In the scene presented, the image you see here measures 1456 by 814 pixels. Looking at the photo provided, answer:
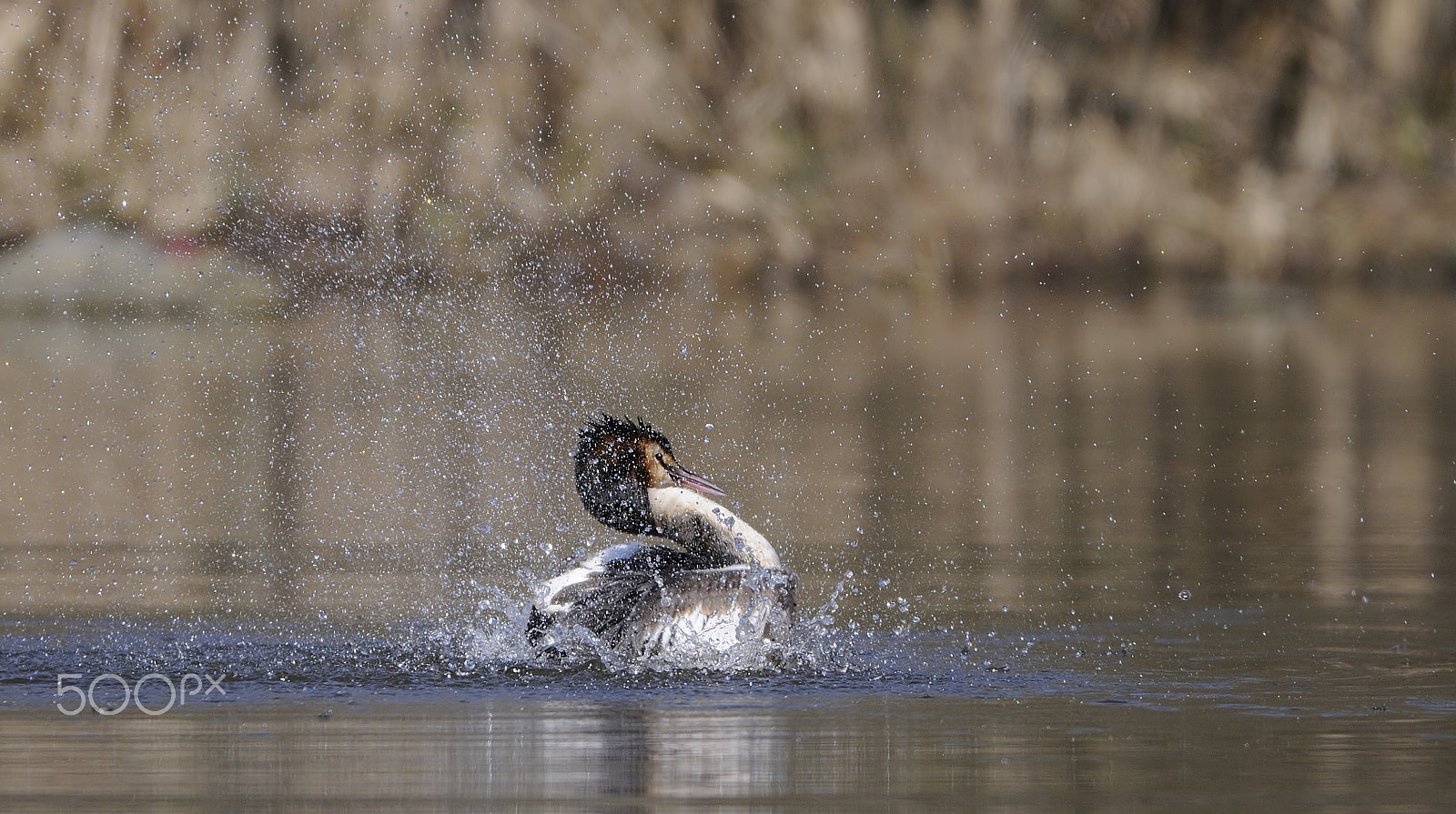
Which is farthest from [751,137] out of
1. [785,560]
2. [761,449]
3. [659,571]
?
[659,571]

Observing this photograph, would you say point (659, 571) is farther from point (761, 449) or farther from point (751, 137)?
point (751, 137)

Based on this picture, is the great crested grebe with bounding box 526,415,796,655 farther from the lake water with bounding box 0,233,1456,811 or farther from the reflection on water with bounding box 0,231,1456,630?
the reflection on water with bounding box 0,231,1456,630

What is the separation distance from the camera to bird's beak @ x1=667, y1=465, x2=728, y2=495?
6.98 meters

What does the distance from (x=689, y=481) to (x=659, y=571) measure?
0.45m

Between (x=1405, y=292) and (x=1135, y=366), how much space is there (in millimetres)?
6787

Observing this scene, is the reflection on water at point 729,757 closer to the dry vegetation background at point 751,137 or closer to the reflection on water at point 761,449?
the reflection on water at point 761,449

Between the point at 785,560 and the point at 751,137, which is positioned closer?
the point at 785,560

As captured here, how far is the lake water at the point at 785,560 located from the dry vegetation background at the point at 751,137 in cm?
376

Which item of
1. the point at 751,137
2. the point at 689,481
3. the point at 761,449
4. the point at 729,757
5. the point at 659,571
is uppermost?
the point at 751,137

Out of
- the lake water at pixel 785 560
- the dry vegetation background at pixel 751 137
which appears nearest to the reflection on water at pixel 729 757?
the lake water at pixel 785 560

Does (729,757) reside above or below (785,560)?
below

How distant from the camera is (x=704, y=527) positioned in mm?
6824

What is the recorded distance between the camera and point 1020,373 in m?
14.4

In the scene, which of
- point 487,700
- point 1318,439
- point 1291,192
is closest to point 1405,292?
point 1291,192
